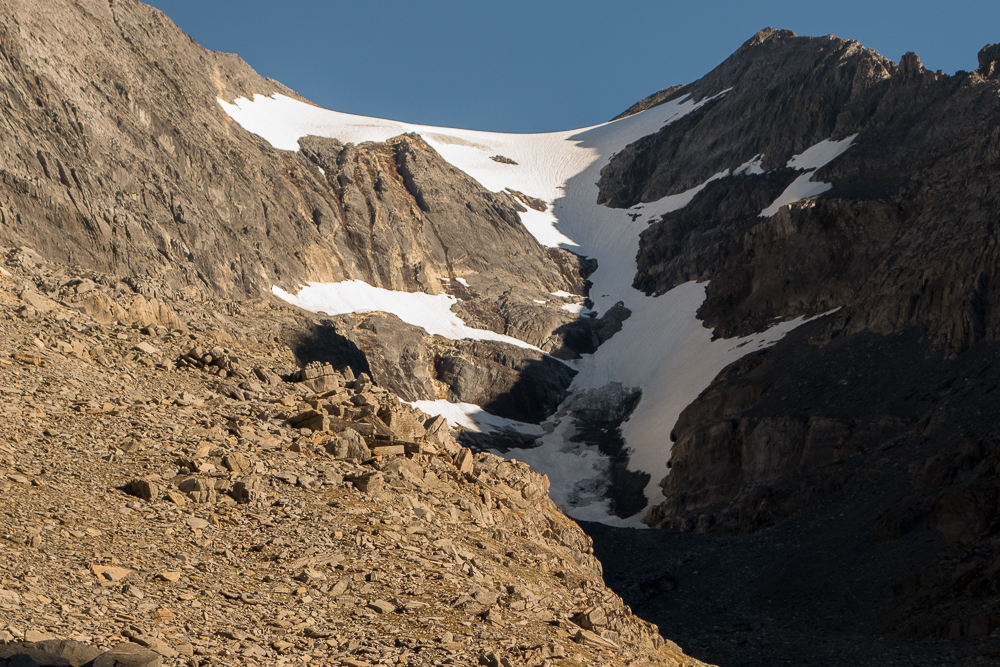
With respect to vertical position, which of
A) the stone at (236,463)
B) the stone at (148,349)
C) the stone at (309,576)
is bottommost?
the stone at (309,576)

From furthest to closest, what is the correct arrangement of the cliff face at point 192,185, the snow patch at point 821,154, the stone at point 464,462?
the snow patch at point 821,154 → the cliff face at point 192,185 → the stone at point 464,462

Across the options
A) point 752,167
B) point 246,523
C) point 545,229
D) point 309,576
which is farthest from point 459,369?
point 309,576

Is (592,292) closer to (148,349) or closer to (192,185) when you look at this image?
(192,185)

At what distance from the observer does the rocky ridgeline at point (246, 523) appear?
41.7 feet

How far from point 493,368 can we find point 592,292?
87.6 feet

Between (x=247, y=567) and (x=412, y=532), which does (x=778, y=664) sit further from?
(x=247, y=567)

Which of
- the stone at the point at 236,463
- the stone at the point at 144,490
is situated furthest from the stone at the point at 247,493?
the stone at the point at 144,490

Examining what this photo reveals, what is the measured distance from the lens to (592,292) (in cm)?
10738

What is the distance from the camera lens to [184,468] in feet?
56.9

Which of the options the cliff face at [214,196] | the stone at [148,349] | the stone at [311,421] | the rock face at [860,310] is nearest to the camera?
the stone at [311,421]

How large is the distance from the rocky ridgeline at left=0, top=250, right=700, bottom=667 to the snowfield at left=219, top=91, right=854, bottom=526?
137 ft

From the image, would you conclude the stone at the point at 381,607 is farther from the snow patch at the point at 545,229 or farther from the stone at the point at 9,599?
the snow patch at the point at 545,229

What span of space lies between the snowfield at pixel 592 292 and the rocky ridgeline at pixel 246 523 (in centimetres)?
4168

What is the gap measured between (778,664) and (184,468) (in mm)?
22642
